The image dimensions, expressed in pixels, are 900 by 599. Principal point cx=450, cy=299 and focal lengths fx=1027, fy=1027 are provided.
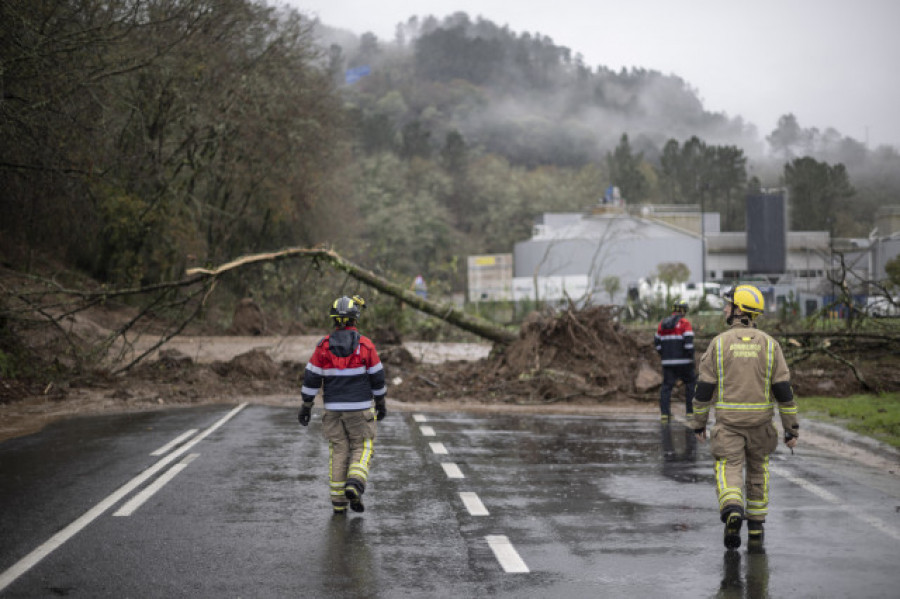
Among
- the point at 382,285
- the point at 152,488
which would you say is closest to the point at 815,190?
the point at 382,285

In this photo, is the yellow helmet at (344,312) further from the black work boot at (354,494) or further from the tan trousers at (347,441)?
the black work boot at (354,494)

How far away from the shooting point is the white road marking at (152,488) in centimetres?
817

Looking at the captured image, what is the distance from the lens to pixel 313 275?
3534 centimetres

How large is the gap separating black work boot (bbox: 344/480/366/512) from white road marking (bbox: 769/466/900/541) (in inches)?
151

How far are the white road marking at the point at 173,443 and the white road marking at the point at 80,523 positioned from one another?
5.5 inches

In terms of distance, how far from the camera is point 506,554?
6719 mm

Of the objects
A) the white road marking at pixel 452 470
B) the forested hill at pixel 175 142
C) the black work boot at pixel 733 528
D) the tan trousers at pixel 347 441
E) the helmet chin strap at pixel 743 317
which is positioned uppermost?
the forested hill at pixel 175 142

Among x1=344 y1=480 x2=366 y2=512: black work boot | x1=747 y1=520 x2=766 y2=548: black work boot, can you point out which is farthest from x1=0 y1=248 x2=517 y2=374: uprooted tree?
x1=747 y1=520 x2=766 y2=548: black work boot

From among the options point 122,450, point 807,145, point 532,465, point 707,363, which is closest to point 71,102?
point 122,450

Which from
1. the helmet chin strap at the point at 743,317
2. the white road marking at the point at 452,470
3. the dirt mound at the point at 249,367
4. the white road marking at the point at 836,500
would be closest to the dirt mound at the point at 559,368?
the dirt mound at the point at 249,367

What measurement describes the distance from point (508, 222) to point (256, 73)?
269ft

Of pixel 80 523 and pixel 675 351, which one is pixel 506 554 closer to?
pixel 80 523

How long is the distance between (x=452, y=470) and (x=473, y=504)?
→ 1.88 metres

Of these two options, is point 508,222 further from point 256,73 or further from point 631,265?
point 256,73
